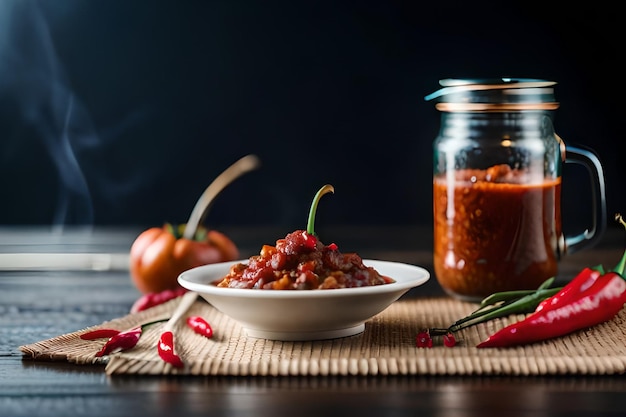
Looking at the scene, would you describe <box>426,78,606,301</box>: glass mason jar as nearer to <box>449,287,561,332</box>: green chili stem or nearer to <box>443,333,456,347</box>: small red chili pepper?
<box>449,287,561,332</box>: green chili stem

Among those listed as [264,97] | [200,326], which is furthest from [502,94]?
[264,97]

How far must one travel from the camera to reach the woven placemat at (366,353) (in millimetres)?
1358

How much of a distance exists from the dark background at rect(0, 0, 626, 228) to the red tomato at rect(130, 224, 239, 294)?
3.90 feet

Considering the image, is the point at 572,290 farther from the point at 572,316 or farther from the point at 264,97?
the point at 264,97

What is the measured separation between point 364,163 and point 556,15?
38.3 inches

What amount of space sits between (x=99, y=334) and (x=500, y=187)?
0.92 metres

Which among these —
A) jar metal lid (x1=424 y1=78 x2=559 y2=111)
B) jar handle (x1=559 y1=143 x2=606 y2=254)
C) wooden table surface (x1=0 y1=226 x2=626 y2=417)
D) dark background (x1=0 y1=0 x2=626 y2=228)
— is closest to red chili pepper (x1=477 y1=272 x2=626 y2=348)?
wooden table surface (x1=0 y1=226 x2=626 y2=417)

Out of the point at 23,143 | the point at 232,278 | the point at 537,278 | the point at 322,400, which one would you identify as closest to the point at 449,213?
the point at 537,278

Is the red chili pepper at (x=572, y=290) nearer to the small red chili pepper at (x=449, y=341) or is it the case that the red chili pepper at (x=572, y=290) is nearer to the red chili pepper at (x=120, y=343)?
the small red chili pepper at (x=449, y=341)

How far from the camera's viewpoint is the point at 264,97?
360 cm

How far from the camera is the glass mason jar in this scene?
1912 mm

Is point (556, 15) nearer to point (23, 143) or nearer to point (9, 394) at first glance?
point (23, 143)

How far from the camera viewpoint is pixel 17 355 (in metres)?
1.54

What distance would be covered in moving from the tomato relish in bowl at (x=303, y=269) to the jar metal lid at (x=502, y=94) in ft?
1.79
